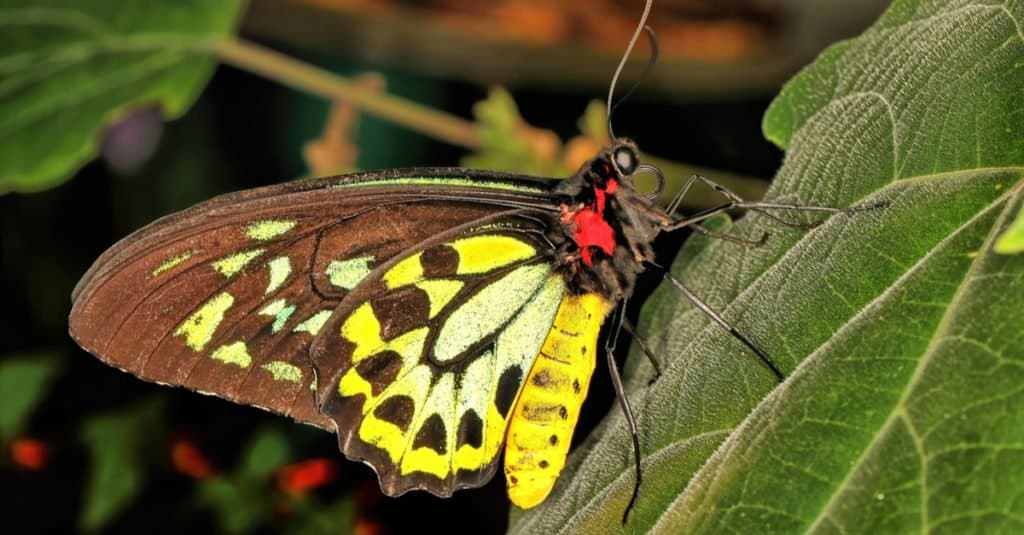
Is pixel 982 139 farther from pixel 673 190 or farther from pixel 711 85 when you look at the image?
pixel 711 85

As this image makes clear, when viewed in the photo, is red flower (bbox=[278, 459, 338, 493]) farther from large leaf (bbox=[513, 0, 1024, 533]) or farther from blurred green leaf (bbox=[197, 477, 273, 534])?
large leaf (bbox=[513, 0, 1024, 533])

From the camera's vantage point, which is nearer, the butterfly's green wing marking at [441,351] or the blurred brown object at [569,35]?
the butterfly's green wing marking at [441,351]

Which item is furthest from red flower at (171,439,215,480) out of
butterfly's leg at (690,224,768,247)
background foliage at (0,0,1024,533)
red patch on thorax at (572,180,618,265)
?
butterfly's leg at (690,224,768,247)

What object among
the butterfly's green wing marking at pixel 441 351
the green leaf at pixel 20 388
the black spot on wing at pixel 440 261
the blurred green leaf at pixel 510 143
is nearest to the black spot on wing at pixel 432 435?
the butterfly's green wing marking at pixel 441 351

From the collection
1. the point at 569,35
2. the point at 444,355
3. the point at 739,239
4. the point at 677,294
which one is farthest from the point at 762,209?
the point at 569,35

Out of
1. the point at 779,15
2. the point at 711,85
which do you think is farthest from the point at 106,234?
the point at 779,15

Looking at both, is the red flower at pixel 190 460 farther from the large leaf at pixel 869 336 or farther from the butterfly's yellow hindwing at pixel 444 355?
the large leaf at pixel 869 336
